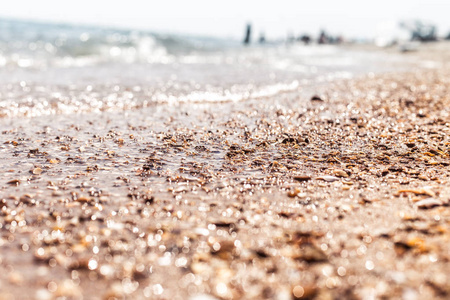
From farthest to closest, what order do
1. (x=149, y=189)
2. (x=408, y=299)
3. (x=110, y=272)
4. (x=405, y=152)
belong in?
(x=405, y=152), (x=149, y=189), (x=110, y=272), (x=408, y=299)

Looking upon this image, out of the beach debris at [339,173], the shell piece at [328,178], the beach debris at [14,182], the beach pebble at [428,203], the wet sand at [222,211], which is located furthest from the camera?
Result: the beach debris at [339,173]

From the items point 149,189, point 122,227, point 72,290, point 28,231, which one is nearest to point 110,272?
point 72,290

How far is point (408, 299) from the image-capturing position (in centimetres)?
227

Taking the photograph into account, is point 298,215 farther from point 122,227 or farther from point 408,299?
point 122,227

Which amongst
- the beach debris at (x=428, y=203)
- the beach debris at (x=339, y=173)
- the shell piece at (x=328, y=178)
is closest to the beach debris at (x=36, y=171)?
the shell piece at (x=328, y=178)

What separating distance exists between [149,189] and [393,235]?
7.72 feet

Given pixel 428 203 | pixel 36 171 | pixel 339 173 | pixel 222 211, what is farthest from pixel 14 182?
pixel 428 203

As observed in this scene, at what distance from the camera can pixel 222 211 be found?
3.56 meters

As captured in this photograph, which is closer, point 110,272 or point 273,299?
point 273,299

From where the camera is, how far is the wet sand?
250cm

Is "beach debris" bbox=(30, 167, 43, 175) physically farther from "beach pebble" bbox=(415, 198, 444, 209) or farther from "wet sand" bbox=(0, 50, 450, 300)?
"beach pebble" bbox=(415, 198, 444, 209)

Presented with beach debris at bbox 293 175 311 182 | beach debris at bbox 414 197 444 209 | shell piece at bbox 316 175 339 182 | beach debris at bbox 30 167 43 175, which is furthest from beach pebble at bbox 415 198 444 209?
beach debris at bbox 30 167 43 175

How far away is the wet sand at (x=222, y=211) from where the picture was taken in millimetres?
2498

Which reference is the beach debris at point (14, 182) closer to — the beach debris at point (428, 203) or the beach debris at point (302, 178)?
the beach debris at point (302, 178)
